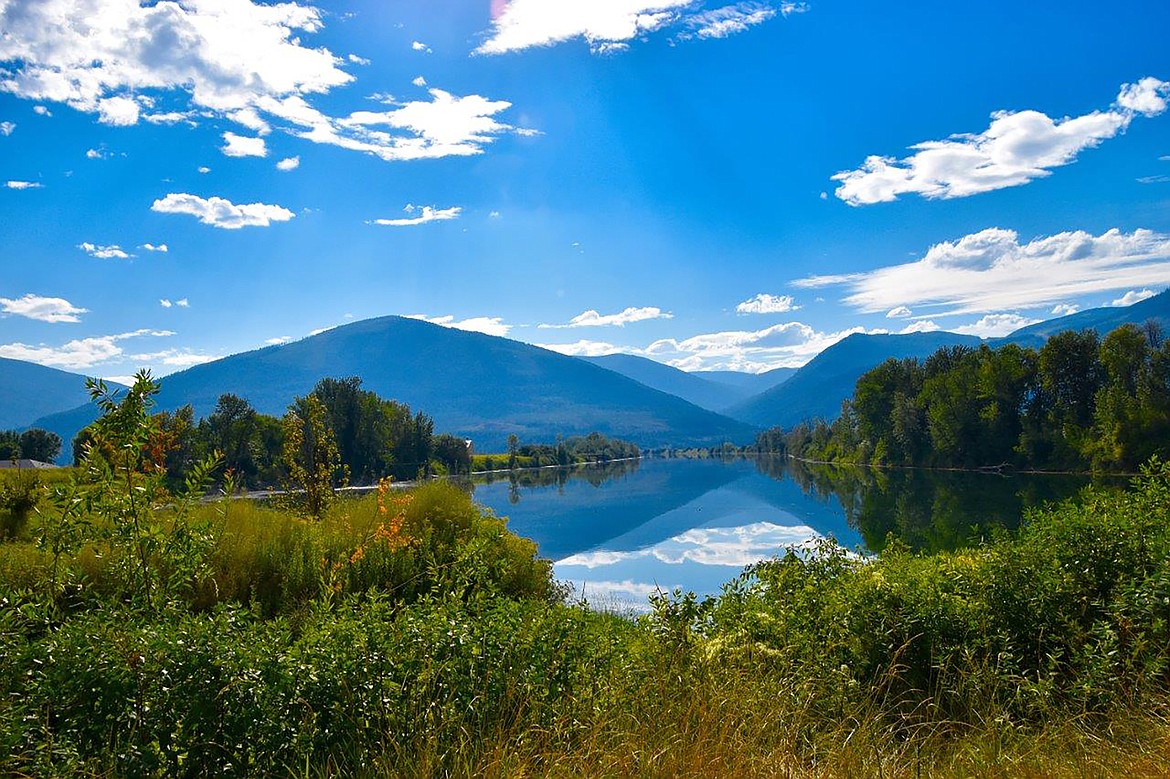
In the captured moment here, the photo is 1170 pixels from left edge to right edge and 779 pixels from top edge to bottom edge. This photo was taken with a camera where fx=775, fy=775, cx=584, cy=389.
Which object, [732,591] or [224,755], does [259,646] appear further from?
[732,591]

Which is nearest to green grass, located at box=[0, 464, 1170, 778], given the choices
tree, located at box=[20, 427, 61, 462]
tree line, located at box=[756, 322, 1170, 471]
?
tree line, located at box=[756, 322, 1170, 471]

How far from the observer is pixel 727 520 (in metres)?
43.4

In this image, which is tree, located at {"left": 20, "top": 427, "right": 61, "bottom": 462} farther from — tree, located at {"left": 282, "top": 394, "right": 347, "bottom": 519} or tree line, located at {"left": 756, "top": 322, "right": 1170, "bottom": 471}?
tree line, located at {"left": 756, "top": 322, "right": 1170, "bottom": 471}

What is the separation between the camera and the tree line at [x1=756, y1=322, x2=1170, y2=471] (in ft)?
197

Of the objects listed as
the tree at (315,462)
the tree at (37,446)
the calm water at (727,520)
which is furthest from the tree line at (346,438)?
the tree at (315,462)

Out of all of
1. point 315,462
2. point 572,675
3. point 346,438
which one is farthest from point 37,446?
point 572,675

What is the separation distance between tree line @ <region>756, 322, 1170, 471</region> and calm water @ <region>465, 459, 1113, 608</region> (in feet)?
16.0

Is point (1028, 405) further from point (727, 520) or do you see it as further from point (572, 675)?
point (572, 675)

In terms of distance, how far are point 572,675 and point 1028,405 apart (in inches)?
3123

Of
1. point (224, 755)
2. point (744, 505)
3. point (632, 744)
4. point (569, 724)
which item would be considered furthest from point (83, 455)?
point (744, 505)

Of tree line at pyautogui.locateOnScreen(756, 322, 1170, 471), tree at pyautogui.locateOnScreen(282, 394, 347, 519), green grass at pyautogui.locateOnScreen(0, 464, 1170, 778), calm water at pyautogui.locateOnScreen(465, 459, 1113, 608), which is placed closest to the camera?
green grass at pyautogui.locateOnScreen(0, 464, 1170, 778)

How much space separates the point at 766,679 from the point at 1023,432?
76.4 meters

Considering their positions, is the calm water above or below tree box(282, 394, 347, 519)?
below

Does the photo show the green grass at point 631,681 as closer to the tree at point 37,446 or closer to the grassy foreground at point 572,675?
the grassy foreground at point 572,675
